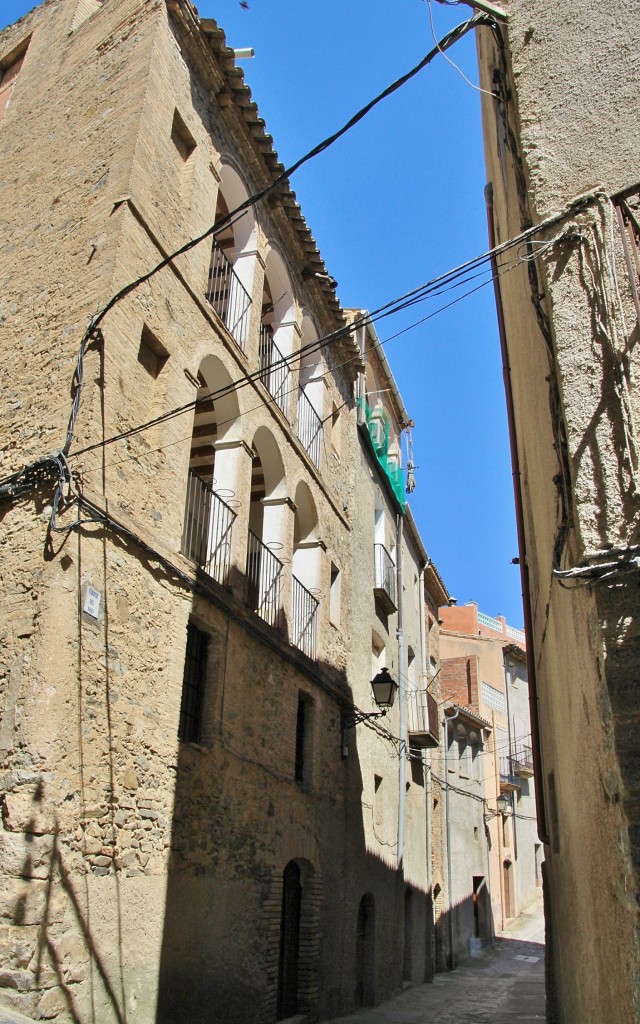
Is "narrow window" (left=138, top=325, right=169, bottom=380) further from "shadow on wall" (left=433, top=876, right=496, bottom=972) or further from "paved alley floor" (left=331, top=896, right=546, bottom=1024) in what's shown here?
→ "shadow on wall" (left=433, top=876, right=496, bottom=972)

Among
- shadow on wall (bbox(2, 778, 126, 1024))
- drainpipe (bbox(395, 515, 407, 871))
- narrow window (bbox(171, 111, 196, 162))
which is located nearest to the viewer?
shadow on wall (bbox(2, 778, 126, 1024))

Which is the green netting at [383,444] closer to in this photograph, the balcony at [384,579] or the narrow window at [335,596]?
the balcony at [384,579]

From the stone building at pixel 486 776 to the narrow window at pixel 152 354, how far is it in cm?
1615

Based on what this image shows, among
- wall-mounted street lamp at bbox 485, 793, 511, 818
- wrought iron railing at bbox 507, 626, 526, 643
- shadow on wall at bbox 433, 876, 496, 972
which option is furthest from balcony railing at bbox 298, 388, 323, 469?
wrought iron railing at bbox 507, 626, 526, 643

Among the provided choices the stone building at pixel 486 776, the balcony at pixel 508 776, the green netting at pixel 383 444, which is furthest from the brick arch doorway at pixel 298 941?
the balcony at pixel 508 776

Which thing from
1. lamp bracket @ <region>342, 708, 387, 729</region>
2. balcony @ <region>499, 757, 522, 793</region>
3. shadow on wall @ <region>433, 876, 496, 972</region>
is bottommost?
shadow on wall @ <region>433, 876, 496, 972</region>

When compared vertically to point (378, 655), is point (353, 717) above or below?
below

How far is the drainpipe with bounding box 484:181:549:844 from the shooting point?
968cm

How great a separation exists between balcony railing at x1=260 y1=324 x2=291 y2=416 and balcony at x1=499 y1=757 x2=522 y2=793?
878 inches

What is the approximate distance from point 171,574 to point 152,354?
8.11ft

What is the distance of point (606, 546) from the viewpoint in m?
3.11

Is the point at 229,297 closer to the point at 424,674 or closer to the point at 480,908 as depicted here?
the point at 424,674

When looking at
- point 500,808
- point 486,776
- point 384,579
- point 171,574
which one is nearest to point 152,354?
point 171,574

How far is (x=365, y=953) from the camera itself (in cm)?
1255
